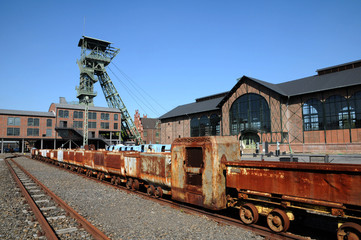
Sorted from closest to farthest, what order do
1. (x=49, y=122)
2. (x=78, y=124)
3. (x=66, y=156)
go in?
(x=66, y=156), (x=49, y=122), (x=78, y=124)

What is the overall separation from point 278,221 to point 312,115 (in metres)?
33.9

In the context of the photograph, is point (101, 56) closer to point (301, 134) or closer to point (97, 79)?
point (97, 79)

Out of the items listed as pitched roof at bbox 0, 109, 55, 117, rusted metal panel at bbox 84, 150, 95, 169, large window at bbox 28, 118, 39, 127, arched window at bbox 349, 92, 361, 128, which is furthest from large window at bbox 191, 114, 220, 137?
large window at bbox 28, 118, 39, 127

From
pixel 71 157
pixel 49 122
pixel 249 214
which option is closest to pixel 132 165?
pixel 249 214

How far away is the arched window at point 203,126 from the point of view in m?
48.2

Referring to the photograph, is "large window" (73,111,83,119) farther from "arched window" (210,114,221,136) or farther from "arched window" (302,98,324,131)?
"arched window" (302,98,324,131)

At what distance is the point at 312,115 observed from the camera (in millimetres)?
34250

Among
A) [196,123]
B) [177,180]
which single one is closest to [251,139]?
[196,123]

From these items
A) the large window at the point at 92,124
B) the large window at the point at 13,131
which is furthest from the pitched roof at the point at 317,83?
the large window at the point at 13,131

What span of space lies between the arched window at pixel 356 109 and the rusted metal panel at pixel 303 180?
31718mm

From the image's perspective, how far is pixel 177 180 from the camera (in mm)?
7656

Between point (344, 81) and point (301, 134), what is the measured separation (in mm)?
9267

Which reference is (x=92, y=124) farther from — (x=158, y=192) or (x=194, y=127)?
(x=158, y=192)

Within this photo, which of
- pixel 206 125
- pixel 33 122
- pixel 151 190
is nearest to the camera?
pixel 151 190
